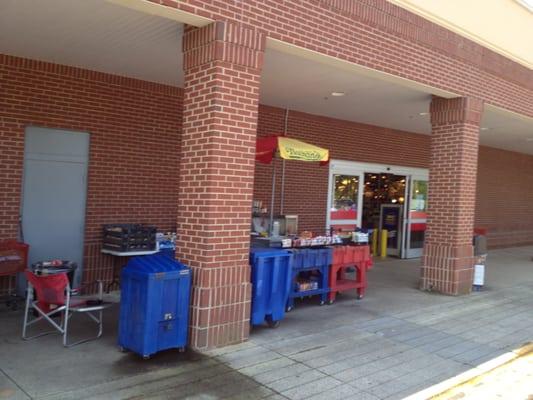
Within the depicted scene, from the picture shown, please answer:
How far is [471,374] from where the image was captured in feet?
16.1

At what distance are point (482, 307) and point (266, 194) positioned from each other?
15.3ft

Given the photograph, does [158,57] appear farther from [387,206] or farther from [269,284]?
[387,206]

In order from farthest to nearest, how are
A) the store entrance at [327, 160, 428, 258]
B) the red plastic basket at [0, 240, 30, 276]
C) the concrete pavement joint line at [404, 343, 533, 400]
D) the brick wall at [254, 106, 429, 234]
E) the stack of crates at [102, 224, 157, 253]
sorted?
the store entrance at [327, 160, 428, 258]
the brick wall at [254, 106, 429, 234]
the stack of crates at [102, 224, 157, 253]
the red plastic basket at [0, 240, 30, 276]
the concrete pavement joint line at [404, 343, 533, 400]

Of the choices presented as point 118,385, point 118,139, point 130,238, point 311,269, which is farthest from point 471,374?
point 118,139

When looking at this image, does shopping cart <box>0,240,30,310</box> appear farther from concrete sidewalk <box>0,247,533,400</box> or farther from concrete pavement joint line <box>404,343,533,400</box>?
concrete pavement joint line <box>404,343,533,400</box>

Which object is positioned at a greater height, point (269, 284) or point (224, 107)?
point (224, 107)

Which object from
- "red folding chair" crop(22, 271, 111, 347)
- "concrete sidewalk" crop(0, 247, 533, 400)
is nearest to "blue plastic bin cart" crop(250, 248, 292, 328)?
"concrete sidewalk" crop(0, 247, 533, 400)

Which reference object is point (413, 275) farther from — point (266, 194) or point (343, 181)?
point (266, 194)

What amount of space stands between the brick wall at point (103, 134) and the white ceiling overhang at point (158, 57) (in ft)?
0.86

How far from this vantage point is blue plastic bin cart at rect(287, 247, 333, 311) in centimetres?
697

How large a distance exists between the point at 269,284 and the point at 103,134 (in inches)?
150

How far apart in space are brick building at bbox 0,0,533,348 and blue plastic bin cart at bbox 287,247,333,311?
1507mm

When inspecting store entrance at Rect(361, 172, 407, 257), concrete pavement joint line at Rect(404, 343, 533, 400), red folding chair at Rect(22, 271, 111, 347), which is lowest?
concrete pavement joint line at Rect(404, 343, 533, 400)

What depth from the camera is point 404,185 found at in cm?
1391
